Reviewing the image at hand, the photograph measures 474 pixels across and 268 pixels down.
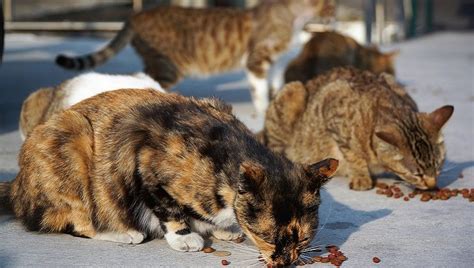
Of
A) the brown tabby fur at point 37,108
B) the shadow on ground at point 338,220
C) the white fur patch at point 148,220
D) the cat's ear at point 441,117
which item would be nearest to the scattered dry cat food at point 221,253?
the white fur patch at point 148,220

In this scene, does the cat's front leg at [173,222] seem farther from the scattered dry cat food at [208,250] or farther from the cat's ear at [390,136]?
the cat's ear at [390,136]

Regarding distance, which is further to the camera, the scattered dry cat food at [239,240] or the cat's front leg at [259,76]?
the cat's front leg at [259,76]

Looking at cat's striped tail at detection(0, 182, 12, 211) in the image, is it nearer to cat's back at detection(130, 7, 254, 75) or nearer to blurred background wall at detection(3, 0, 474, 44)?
cat's back at detection(130, 7, 254, 75)

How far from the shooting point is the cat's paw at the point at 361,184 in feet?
17.3

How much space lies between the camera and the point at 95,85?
17.4 ft

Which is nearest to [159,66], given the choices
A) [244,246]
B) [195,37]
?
[195,37]

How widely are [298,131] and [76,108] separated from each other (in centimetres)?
213

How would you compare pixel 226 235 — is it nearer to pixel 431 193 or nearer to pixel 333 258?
pixel 333 258

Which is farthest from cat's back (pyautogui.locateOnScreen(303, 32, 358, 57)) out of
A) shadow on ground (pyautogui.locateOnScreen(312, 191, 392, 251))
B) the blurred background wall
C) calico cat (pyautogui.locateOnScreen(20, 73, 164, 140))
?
the blurred background wall

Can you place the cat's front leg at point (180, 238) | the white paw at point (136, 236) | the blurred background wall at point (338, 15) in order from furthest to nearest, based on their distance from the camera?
the blurred background wall at point (338, 15)
the white paw at point (136, 236)
the cat's front leg at point (180, 238)

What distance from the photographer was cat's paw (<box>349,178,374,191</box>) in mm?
5262

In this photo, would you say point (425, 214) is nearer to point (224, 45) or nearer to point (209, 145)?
point (209, 145)

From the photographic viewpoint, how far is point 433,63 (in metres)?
12.5

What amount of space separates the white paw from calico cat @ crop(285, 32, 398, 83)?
4.12 m
